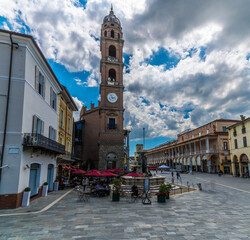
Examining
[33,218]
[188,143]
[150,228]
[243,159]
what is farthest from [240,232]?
[188,143]

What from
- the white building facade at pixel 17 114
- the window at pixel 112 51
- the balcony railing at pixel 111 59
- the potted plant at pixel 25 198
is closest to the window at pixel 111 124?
the balcony railing at pixel 111 59

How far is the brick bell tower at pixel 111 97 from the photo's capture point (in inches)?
1350

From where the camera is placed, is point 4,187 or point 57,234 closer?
point 57,234

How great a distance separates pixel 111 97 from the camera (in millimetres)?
36094

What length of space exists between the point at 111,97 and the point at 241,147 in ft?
90.0

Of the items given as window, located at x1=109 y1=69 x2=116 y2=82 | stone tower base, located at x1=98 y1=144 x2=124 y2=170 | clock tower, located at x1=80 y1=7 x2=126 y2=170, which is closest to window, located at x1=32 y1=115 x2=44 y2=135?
clock tower, located at x1=80 y1=7 x2=126 y2=170

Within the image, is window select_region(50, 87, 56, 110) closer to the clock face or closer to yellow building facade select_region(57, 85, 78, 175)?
yellow building facade select_region(57, 85, 78, 175)

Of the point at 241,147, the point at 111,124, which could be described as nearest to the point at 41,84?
the point at 111,124

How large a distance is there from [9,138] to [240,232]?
13.2m

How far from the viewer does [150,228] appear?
26.6 ft

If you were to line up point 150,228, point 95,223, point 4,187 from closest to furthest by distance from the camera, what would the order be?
point 150,228 < point 95,223 < point 4,187

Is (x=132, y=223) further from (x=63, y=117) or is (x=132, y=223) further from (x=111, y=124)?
(x=111, y=124)

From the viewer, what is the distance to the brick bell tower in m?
34.3

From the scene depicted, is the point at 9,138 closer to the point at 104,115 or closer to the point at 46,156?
the point at 46,156
